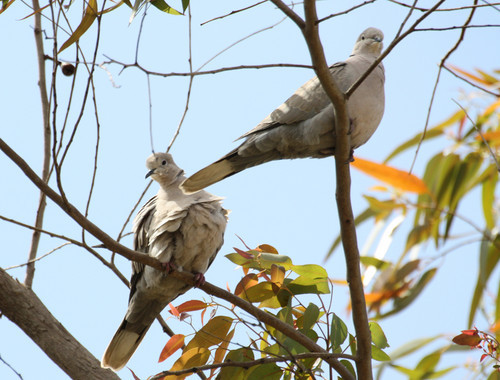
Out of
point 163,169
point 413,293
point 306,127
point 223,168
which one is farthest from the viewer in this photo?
point 163,169

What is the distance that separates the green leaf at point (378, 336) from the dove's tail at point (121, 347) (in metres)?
1.47

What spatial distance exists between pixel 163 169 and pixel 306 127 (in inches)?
40.3

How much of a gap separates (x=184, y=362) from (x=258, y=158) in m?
1.09

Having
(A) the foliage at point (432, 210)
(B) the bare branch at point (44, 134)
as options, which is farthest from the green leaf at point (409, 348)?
(B) the bare branch at point (44, 134)

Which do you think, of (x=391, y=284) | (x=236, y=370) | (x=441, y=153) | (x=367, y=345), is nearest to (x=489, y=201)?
(x=441, y=153)

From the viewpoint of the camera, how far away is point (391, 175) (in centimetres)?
Result: 321

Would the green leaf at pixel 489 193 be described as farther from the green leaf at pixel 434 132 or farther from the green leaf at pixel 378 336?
the green leaf at pixel 378 336

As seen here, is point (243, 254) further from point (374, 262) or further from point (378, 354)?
point (374, 262)

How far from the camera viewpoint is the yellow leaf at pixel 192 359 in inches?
98.7

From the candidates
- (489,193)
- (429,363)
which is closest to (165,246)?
(429,363)

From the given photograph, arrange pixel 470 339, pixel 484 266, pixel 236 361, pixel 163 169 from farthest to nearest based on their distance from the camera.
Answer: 1. pixel 163 169
2. pixel 484 266
3. pixel 236 361
4. pixel 470 339

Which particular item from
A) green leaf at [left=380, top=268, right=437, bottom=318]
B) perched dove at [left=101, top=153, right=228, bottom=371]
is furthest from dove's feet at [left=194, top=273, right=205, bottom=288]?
green leaf at [left=380, top=268, right=437, bottom=318]

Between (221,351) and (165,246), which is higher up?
(165,246)

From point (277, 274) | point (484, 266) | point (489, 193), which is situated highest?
point (489, 193)
